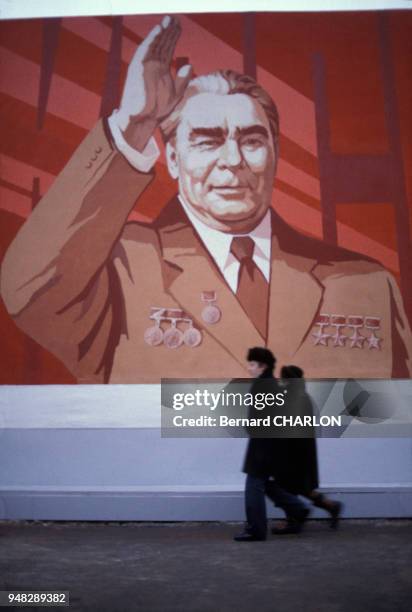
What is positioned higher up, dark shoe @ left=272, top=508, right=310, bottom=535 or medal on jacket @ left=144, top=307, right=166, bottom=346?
medal on jacket @ left=144, top=307, right=166, bottom=346

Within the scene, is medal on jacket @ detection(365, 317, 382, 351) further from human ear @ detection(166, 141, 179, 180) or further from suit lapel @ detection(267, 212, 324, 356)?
human ear @ detection(166, 141, 179, 180)

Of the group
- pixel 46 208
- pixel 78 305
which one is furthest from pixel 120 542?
pixel 46 208

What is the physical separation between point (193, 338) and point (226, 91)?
2.48m

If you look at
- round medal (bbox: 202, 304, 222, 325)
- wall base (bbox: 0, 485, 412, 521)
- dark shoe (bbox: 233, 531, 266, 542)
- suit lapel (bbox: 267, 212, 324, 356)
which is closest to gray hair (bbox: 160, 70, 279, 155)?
suit lapel (bbox: 267, 212, 324, 356)

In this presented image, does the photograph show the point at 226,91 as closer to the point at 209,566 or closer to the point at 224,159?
the point at 224,159

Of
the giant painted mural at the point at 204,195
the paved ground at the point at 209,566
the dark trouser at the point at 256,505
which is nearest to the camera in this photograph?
the paved ground at the point at 209,566

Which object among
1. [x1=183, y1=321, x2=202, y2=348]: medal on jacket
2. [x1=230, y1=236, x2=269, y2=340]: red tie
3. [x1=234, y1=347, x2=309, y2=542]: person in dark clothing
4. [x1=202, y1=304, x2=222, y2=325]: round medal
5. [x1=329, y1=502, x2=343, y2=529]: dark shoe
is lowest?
[x1=329, y1=502, x2=343, y2=529]: dark shoe

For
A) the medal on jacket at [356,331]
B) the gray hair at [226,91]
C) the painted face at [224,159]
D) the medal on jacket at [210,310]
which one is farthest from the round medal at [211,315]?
the gray hair at [226,91]

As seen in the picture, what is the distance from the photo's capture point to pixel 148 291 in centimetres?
789

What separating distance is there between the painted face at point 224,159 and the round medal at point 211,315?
2.66ft

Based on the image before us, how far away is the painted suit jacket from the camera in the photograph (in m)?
7.73

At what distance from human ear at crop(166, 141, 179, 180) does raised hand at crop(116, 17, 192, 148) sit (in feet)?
0.80

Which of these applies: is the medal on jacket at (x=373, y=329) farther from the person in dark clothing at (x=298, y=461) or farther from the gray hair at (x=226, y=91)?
the gray hair at (x=226, y=91)

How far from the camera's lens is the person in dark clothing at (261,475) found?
6664 millimetres
